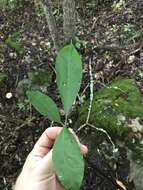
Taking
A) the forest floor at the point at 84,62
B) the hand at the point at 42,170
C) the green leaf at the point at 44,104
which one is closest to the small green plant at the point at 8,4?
the forest floor at the point at 84,62

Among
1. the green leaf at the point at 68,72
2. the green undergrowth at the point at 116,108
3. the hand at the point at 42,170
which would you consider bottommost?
the green undergrowth at the point at 116,108

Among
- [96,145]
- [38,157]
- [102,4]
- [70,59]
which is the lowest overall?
[96,145]

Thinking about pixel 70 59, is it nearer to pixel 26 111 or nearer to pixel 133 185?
pixel 133 185

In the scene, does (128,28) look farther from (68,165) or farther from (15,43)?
(68,165)

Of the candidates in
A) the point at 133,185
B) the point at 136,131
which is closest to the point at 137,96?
the point at 136,131

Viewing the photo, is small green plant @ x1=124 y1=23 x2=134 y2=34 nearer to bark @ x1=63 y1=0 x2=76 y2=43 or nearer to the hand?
bark @ x1=63 y1=0 x2=76 y2=43

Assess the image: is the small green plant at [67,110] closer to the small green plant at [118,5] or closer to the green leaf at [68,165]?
the green leaf at [68,165]
